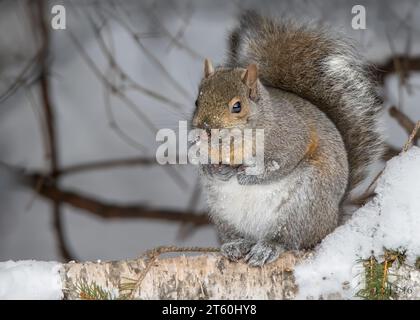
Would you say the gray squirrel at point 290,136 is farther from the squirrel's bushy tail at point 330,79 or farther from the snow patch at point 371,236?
the snow patch at point 371,236

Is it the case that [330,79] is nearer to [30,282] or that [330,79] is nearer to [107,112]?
[30,282]

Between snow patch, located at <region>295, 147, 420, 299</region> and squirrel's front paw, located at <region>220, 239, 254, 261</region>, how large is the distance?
15cm

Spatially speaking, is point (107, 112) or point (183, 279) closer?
point (183, 279)

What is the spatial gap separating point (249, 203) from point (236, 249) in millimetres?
122

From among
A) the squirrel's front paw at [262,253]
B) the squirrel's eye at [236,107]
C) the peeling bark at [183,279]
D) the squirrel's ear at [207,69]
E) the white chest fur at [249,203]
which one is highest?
the squirrel's ear at [207,69]

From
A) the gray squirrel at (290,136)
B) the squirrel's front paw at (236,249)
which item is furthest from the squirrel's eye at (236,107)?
the squirrel's front paw at (236,249)

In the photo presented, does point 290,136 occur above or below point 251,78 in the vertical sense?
below

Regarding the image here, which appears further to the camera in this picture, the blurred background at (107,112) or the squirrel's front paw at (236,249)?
the blurred background at (107,112)

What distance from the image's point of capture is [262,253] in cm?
186

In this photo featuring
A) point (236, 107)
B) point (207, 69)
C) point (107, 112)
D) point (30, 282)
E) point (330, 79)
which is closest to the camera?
point (30, 282)

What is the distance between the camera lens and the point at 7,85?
296cm

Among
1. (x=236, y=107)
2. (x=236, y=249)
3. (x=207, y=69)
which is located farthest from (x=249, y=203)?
(x=207, y=69)

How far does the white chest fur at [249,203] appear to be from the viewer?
76.3 inches
